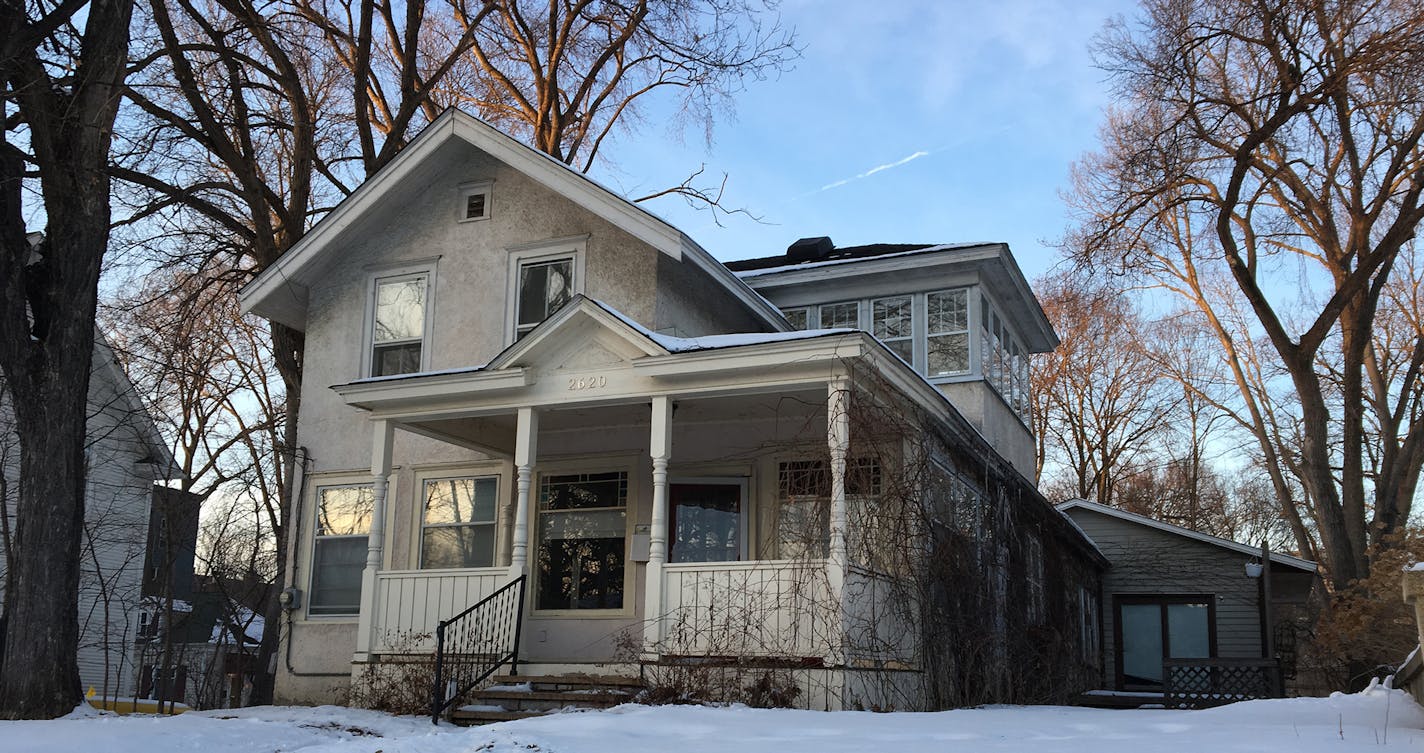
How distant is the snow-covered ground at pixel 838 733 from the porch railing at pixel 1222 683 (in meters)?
6.49

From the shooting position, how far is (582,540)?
1284cm

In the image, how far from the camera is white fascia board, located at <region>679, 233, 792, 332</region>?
12.3 meters

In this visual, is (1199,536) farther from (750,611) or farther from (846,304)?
(750,611)

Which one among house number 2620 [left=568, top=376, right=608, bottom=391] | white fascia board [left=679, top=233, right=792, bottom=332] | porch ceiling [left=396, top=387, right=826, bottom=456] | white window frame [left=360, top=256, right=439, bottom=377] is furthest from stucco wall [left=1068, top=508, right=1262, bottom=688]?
house number 2620 [left=568, top=376, right=608, bottom=391]


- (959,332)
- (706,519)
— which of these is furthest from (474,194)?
(959,332)

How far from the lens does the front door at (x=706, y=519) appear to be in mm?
12453

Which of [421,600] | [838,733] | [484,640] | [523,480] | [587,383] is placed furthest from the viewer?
[421,600]

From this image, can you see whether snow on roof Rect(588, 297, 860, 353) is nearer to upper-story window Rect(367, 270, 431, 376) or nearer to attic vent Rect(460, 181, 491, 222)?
attic vent Rect(460, 181, 491, 222)

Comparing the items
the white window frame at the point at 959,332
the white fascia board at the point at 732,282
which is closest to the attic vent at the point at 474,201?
the white fascia board at the point at 732,282

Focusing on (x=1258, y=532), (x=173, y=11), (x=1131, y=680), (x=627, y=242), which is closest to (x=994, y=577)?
(x=627, y=242)

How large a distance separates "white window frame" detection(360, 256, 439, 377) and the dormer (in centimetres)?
418

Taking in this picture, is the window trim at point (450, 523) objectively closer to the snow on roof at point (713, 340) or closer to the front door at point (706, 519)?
the front door at point (706, 519)

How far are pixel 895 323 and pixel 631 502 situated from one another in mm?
4510

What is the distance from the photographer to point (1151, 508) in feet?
120
